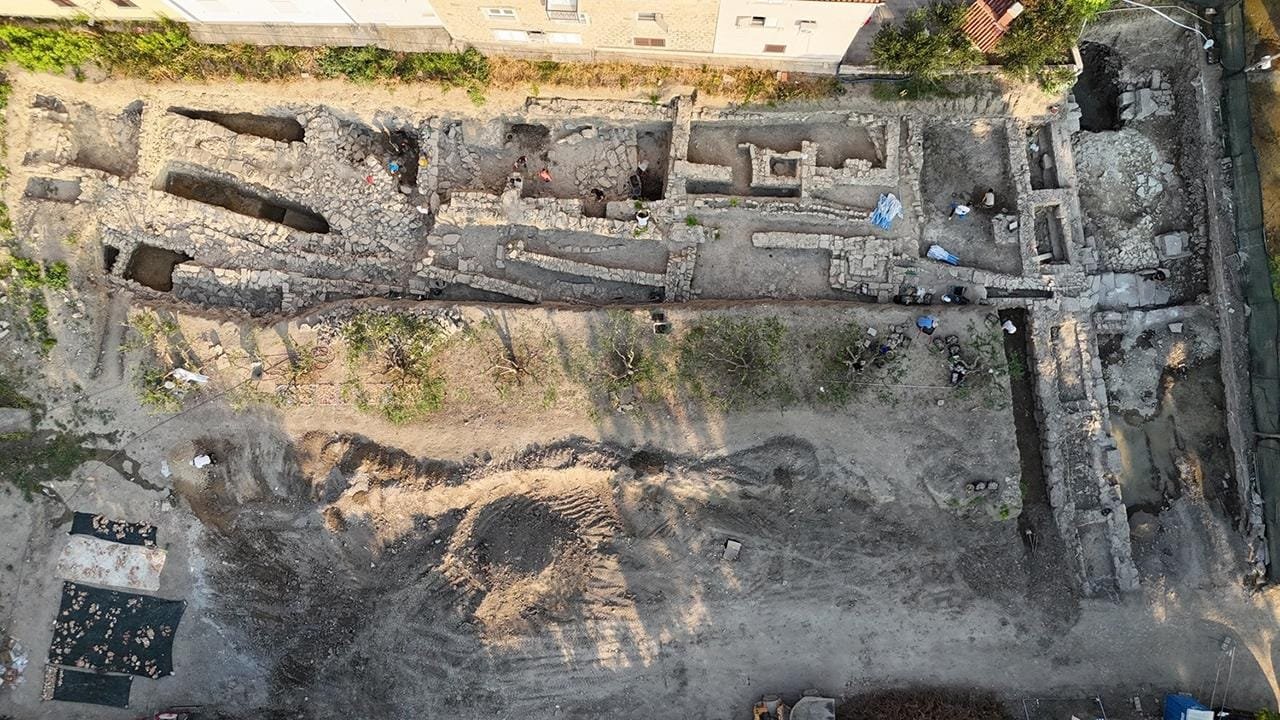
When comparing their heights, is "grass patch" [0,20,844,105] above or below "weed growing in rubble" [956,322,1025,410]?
above

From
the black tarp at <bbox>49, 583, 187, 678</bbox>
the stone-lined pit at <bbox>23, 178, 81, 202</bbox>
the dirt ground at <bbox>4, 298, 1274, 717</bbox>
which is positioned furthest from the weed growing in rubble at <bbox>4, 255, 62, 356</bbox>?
the black tarp at <bbox>49, 583, 187, 678</bbox>

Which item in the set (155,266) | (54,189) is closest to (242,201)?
(155,266)

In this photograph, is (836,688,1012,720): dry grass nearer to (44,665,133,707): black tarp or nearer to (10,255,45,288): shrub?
(44,665,133,707): black tarp

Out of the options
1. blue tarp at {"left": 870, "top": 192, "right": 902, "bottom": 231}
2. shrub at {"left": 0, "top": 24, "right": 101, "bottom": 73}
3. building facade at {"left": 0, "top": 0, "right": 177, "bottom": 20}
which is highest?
building facade at {"left": 0, "top": 0, "right": 177, "bottom": 20}

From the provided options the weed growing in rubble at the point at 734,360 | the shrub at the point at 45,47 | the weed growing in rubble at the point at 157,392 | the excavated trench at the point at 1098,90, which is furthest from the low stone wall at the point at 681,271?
the shrub at the point at 45,47

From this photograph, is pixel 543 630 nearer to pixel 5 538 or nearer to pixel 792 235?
pixel 792 235

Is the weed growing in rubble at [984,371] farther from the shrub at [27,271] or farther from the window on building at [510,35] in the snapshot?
the shrub at [27,271]
